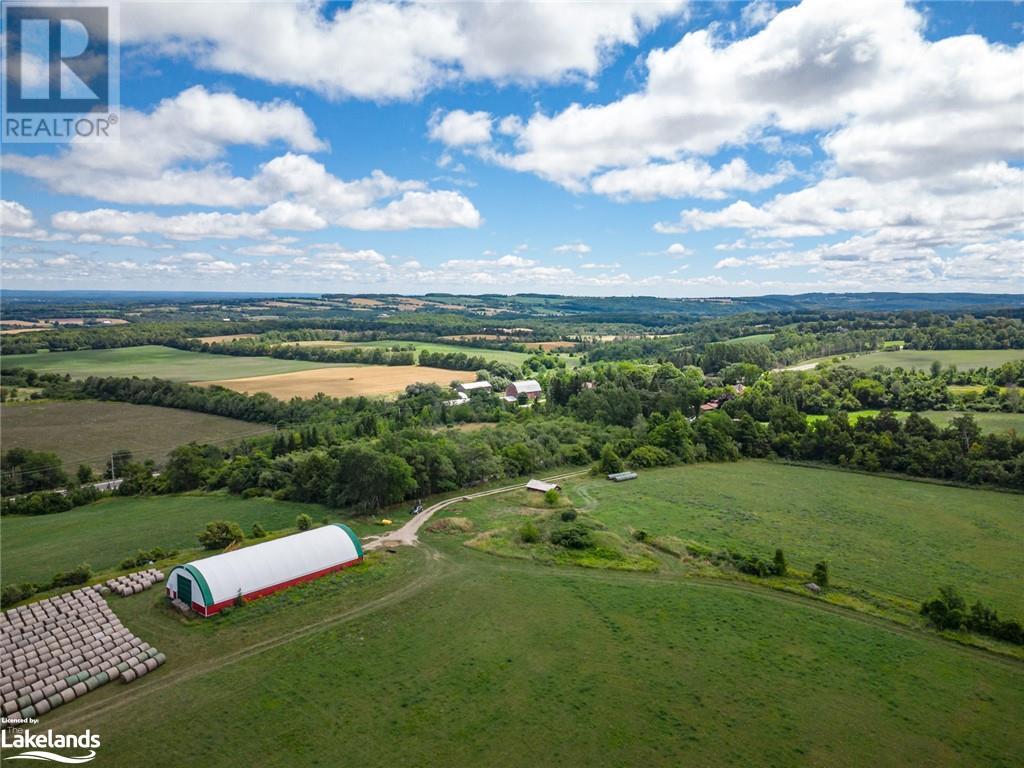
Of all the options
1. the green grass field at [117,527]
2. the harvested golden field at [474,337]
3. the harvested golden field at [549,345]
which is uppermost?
the harvested golden field at [474,337]

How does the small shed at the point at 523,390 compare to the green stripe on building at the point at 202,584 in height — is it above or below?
above

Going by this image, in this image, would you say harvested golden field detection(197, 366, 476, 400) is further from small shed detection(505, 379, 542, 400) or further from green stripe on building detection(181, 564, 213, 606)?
green stripe on building detection(181, 564, 213, 606)

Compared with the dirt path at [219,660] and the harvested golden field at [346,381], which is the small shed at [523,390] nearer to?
the harvested golden field at [346,381]

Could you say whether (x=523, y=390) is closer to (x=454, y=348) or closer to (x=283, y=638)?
(x=454, y=348)

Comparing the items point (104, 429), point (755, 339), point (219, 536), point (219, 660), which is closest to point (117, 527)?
point (219, 536)

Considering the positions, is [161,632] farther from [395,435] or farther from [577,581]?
[395,435]

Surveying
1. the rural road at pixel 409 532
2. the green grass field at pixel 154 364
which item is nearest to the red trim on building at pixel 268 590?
the rural road at pixel 409 532
